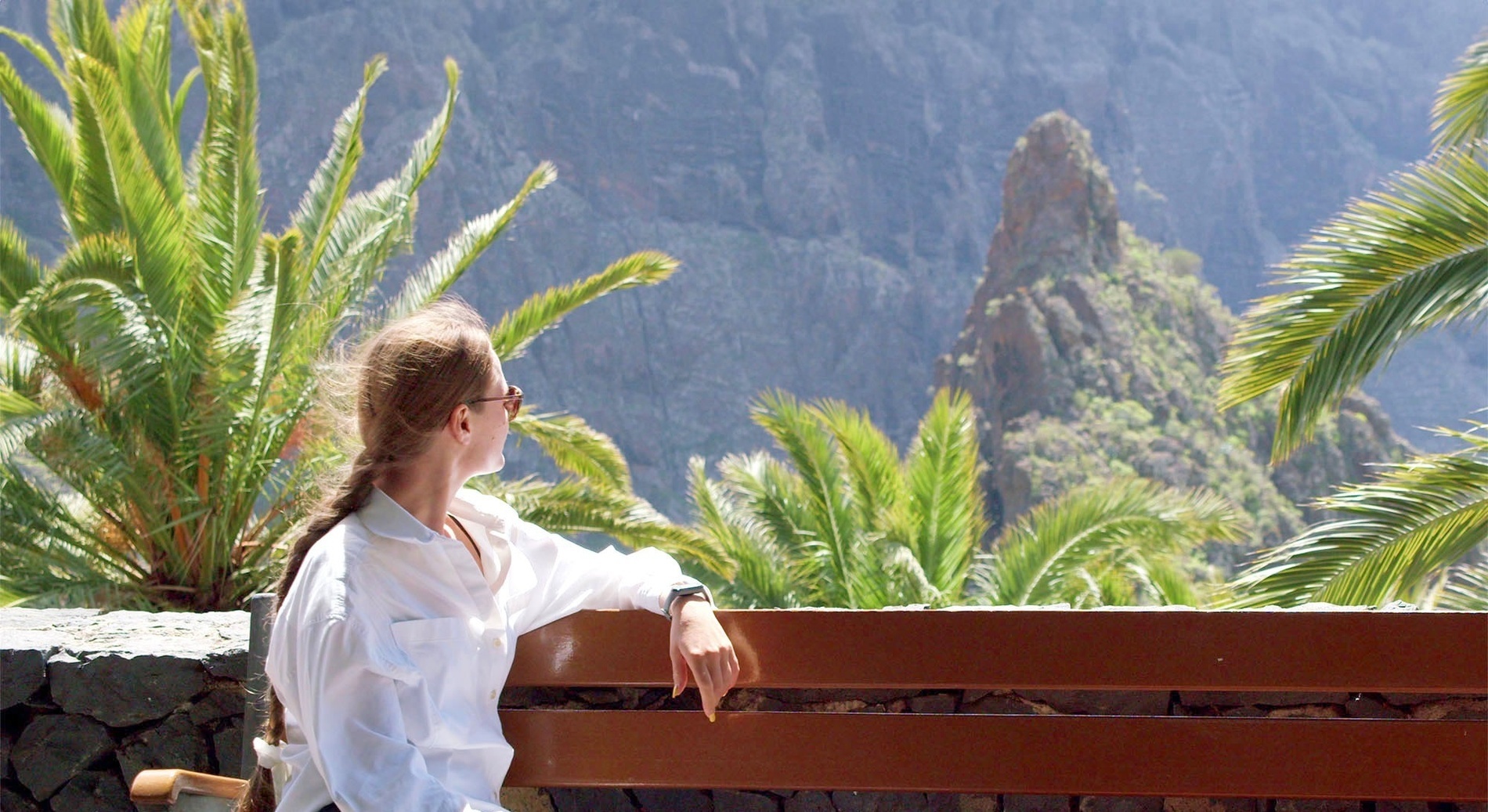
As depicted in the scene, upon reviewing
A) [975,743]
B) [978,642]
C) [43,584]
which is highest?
→ [978,642]

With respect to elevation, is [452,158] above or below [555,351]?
above

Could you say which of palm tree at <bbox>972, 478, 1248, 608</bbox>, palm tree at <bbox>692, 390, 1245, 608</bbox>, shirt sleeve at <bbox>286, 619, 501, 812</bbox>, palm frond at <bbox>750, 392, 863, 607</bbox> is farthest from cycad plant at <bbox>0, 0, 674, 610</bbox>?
shirt sleeve at <bbox>286, 619, 501, 812</bbox>

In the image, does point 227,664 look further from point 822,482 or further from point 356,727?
point 822,482

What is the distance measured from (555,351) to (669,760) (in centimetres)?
6516

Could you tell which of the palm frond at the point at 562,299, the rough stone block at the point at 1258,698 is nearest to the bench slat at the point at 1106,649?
the rough stone block at the point at 1258,698

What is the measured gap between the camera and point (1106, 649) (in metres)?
1.85

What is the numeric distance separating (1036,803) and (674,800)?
1.84ft

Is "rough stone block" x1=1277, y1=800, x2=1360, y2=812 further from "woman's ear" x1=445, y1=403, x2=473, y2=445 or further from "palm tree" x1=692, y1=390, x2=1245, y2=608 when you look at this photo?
"palm tree" x1=692, y1=390, x2=1245, y2=608

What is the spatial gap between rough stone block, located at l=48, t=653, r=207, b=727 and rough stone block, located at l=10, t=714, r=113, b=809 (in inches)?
1.3

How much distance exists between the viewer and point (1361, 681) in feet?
5.96

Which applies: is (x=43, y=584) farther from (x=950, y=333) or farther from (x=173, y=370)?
(x=950, y=333)

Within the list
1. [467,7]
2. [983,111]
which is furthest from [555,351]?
[983,111]

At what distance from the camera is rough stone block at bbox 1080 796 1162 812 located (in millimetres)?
1933

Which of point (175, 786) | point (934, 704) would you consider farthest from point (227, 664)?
point (934, 704)
